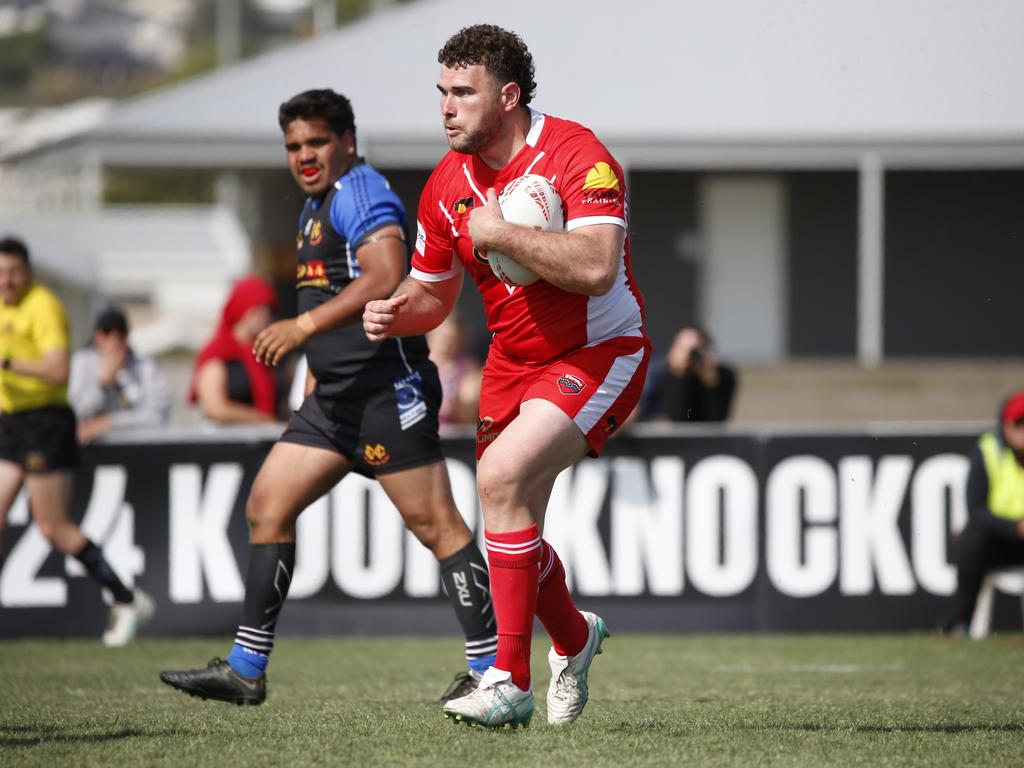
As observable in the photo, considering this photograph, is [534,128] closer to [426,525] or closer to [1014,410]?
[426,525]

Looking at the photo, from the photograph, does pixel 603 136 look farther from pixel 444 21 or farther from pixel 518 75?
pixel 518 75

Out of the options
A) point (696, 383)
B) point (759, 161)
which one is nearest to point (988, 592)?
point (696, 383)

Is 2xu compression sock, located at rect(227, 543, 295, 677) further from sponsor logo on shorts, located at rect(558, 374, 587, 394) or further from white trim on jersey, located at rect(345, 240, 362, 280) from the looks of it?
sponsor logo on shorts, located at rect(558, 374, 587, 394)

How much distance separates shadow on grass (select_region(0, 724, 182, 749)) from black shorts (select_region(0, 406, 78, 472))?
14.2 ft

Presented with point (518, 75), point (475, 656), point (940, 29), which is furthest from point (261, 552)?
point (940, 29)

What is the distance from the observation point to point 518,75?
5.42 metres

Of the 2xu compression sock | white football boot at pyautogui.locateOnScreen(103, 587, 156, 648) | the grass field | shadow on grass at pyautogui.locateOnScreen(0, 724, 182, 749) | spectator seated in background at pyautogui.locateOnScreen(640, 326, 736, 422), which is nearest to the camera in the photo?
the grass field

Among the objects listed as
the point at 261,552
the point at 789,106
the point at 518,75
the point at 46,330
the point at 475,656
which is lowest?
the point at 475,656

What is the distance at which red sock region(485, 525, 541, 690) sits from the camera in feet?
17.2

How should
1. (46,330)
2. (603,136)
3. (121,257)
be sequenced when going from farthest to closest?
(121,257), (603,136), (46,330)

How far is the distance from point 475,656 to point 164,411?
222 inches

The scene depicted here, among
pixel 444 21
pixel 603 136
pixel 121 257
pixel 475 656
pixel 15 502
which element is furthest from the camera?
pixel 121 257

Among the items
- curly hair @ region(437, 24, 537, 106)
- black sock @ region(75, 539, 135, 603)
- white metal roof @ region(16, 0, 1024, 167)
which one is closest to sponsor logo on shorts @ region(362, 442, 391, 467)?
curly hair @ region(437, 24, 537, 106)

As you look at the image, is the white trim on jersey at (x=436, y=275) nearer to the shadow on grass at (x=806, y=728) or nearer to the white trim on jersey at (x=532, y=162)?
the white trim on jersey at (x=532, y=162)
